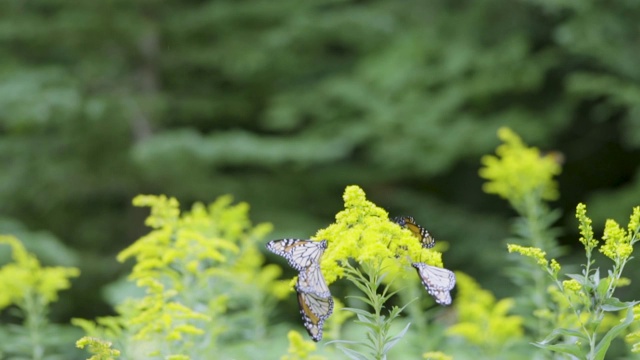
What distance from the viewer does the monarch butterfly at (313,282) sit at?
6.18 ft

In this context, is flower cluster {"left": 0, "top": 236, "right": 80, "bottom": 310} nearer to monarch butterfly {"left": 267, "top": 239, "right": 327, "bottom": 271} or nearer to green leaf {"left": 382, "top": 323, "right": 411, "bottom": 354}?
monarch butterfly {"left": 267, "top": 239, "right": 327, "bottom": 271}

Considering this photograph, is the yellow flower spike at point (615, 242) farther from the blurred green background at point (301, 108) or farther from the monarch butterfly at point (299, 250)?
the blurred green background at point (301, 108)

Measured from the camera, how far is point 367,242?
6.21ft

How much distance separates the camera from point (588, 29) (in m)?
6.45

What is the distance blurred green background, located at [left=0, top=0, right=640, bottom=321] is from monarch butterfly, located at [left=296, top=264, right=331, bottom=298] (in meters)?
4.90

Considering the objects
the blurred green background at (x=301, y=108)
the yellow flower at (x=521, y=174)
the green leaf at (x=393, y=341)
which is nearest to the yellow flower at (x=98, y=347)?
the green leaf at (x=393, y=341)

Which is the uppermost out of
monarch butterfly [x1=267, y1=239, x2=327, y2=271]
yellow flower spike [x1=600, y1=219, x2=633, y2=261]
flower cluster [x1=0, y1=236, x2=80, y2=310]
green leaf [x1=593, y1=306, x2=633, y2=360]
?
flower cluster [x1=0, y1=236, x2=80, y2=310]

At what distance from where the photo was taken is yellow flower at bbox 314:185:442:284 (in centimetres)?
189

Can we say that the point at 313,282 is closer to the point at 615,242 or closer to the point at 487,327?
the point at 615,242

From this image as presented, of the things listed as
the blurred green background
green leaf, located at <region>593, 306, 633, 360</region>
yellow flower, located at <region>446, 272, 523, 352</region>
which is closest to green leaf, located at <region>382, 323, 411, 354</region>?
green leaf, located at <region>593, 306, 633, 360</region>

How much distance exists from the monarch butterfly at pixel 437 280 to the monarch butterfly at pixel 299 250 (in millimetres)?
230

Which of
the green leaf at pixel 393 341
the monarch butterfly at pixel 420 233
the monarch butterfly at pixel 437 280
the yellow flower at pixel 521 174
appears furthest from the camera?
the yellow flower at pixel 521 174

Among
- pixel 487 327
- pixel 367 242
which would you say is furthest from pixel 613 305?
pixel 487 327

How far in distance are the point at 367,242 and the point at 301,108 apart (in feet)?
20.7
